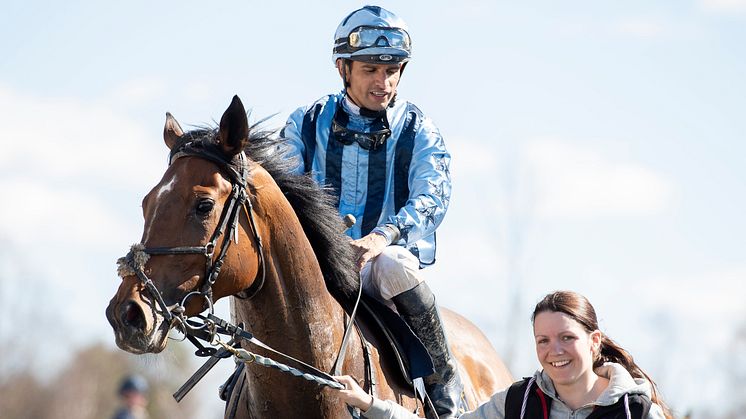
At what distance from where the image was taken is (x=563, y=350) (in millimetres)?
4855

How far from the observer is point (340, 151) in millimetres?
6469

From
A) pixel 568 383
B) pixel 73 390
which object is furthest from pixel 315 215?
pixel 73 390

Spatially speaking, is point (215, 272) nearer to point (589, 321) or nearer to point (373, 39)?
point (589, 321)

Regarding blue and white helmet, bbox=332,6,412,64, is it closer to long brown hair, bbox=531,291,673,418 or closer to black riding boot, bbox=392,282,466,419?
black riding boot, bbox=392,282,466,419

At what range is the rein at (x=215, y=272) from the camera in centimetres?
483

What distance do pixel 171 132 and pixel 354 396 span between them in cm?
152

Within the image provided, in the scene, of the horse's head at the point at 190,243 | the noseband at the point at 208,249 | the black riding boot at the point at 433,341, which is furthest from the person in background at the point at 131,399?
the horse's head at the point at 190,243

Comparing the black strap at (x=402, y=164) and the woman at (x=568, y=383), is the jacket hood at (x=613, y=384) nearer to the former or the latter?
the woman at (x=568, y=383)

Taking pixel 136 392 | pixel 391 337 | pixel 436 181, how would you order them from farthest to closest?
pixel 136 392
pixel 436 181
pixel 391 337

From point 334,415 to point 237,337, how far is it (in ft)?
1.98

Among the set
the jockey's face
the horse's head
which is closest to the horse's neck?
the horse's head

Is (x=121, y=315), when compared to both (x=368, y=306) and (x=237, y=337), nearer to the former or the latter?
(x=237, y=337)

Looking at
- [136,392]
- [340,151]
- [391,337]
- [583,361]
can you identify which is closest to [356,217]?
[340,151]

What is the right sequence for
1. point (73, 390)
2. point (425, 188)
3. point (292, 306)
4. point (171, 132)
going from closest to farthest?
point (292, 306)
point (171, 132)
point (425, 188)
point (73, 390)
